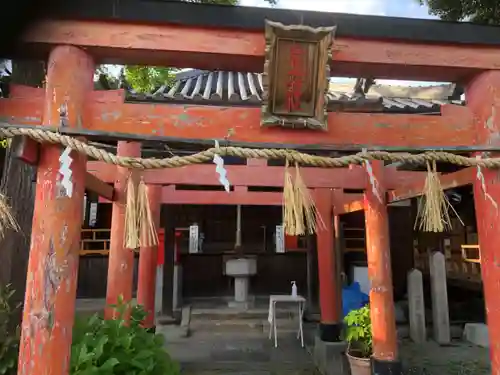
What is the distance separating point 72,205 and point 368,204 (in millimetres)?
3908

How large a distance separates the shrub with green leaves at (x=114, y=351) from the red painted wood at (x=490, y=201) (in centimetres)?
282

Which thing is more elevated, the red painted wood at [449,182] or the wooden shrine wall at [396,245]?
the red painted wood at [449,182]

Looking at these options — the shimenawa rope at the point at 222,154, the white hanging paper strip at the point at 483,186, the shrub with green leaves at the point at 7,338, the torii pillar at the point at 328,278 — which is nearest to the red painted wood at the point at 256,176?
the torii pillar at the point at 328,278

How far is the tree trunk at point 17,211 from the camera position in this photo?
3.96 meters

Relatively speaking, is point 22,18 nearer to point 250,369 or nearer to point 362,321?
point 362,321

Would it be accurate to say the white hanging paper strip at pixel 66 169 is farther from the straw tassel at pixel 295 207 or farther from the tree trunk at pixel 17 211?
the tree trunk at pixel 17 211

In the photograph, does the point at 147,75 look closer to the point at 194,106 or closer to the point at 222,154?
the point at 194,106

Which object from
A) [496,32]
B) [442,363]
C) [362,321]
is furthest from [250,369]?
[496,32]

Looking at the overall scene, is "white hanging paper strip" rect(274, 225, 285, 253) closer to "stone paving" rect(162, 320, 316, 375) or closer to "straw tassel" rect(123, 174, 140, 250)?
"stone paving" rect(162, 320, 316, 375)

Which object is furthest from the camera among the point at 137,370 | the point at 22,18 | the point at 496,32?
the point at 137,370

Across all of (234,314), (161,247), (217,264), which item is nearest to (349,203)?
(234,314)

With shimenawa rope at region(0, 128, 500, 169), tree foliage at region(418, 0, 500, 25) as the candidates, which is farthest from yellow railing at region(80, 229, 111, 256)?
tree foliage at region(418, 0, 500, 25)

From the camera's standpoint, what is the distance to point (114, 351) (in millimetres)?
3383

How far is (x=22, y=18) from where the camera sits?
1787 millimetres
